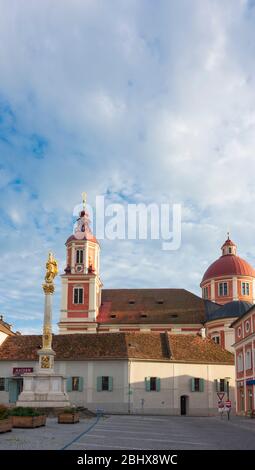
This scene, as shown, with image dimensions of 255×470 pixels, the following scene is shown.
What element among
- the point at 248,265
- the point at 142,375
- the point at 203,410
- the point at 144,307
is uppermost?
the point at 248,265

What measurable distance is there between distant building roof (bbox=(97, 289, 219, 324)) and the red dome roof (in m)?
4.23

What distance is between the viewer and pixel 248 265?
7444 centimetres

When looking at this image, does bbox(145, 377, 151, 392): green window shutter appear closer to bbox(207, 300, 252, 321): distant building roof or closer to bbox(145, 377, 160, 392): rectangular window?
bbox(145, 377, 160, 392): rectangular window

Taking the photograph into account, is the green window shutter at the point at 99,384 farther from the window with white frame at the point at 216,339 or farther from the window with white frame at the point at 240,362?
the window with white frame at the point at 216,339

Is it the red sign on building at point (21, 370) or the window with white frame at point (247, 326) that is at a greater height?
the window with white frame at point (247, 326)

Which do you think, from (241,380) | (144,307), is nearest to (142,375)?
(241,380)

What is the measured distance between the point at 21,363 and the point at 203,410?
1672 cm

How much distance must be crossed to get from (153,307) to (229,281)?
419 inches

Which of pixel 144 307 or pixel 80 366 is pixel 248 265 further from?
pixel 80 366

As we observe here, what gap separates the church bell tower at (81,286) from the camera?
68.2 metres

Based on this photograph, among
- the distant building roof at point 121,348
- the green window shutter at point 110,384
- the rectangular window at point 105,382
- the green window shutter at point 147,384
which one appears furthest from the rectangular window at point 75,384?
the green window shutter at point 147,384

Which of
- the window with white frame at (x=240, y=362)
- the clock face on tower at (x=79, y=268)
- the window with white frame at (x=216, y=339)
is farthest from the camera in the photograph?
the clock face on tower at (x=79, y=268)

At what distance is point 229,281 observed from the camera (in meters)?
72.4

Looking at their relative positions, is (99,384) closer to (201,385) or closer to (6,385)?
(6,385)
